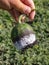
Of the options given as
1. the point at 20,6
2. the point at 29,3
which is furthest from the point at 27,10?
the point at 29,3

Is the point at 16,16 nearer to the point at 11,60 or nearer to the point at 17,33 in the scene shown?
the point at 17,33

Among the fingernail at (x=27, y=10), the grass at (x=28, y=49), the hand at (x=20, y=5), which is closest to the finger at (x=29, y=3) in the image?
the hand at (x=20, y=5)

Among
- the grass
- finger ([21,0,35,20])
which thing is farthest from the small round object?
the grass

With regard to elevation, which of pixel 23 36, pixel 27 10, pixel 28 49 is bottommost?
pixel 28 49

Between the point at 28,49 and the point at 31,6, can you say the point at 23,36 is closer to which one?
the point at 31,6

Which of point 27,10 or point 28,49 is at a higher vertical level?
point 27,10

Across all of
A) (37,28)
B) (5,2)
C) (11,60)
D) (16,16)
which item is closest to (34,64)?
(11,60)

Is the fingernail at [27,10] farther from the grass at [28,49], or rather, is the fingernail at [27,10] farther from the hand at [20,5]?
the grass at [28,49]
